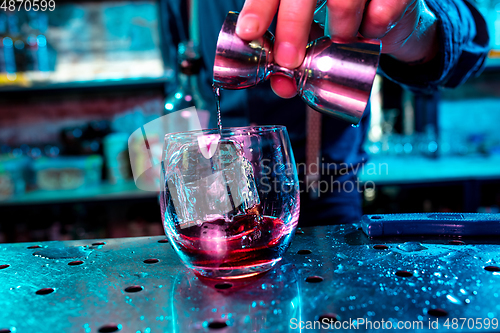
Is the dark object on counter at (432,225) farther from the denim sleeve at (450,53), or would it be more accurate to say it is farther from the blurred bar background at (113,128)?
the blurred bar background at (113,128)

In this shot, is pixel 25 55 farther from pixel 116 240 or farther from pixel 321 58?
pixel 321 58

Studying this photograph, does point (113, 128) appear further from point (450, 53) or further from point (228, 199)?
point (228, 199)

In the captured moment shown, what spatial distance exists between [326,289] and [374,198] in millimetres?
1743

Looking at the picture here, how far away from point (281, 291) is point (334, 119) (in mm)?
767

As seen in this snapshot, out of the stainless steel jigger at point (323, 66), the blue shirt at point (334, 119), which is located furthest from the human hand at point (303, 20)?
the blue shirt at point (334, 119)

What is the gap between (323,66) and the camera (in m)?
0.46

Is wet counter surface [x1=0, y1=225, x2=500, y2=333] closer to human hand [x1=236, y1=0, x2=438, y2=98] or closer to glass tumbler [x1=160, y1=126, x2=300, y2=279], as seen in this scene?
glass tumbler [x1=160, y1=126, x2=300, y2=279]

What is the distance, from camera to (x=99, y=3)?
82.4 inches

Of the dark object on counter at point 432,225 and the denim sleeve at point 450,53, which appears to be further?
the denim sleeve at point 450,53

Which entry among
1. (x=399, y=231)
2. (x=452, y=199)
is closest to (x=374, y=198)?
(x=452, y=199)

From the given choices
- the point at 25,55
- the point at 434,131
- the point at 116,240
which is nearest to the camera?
the point at 116,240

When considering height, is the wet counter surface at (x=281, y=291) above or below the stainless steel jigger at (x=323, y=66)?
below

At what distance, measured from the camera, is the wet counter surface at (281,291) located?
0.35 meters

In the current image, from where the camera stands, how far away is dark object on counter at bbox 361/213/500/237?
1.80ft
